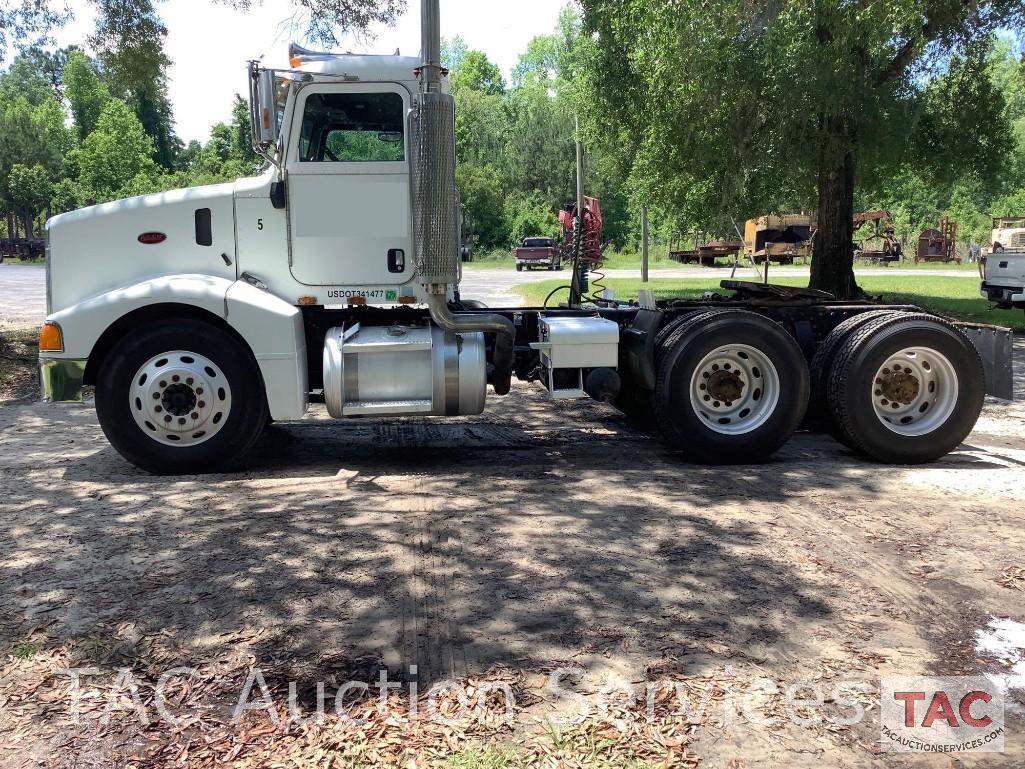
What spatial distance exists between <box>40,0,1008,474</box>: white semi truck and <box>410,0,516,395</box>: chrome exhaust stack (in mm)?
15

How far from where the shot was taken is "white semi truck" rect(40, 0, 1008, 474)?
22.4 ft

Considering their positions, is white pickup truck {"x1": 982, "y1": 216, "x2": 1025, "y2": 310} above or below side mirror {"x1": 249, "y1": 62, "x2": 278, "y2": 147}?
below

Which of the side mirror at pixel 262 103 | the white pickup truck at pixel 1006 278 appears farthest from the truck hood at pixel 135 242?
the white pickup truck at pixel 1006 278

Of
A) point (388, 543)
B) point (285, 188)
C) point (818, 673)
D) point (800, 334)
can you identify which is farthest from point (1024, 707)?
point (285, 188)

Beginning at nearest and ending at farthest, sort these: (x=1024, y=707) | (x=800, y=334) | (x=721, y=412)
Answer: (x=1024, y=707), (x=721, y=412), (x=800, y=334)

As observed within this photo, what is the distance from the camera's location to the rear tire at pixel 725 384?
23.5 ft

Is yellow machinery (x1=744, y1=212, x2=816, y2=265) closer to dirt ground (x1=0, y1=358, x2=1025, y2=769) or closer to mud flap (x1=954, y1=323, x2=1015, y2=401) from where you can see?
mud flap (x1=954, y1=323, x2=1015, y2=401)

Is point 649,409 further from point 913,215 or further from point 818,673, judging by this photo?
point 913,215

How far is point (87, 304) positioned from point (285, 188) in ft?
5.59

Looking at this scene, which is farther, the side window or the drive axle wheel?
the drive axle wheel

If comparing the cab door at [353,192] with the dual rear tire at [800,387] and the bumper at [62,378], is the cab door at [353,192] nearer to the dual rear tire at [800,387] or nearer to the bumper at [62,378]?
the bumper at [62,378]

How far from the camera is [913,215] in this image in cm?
5722

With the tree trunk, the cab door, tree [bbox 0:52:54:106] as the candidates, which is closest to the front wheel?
the cab door

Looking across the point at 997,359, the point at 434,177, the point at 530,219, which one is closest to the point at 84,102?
the point at 530,219
